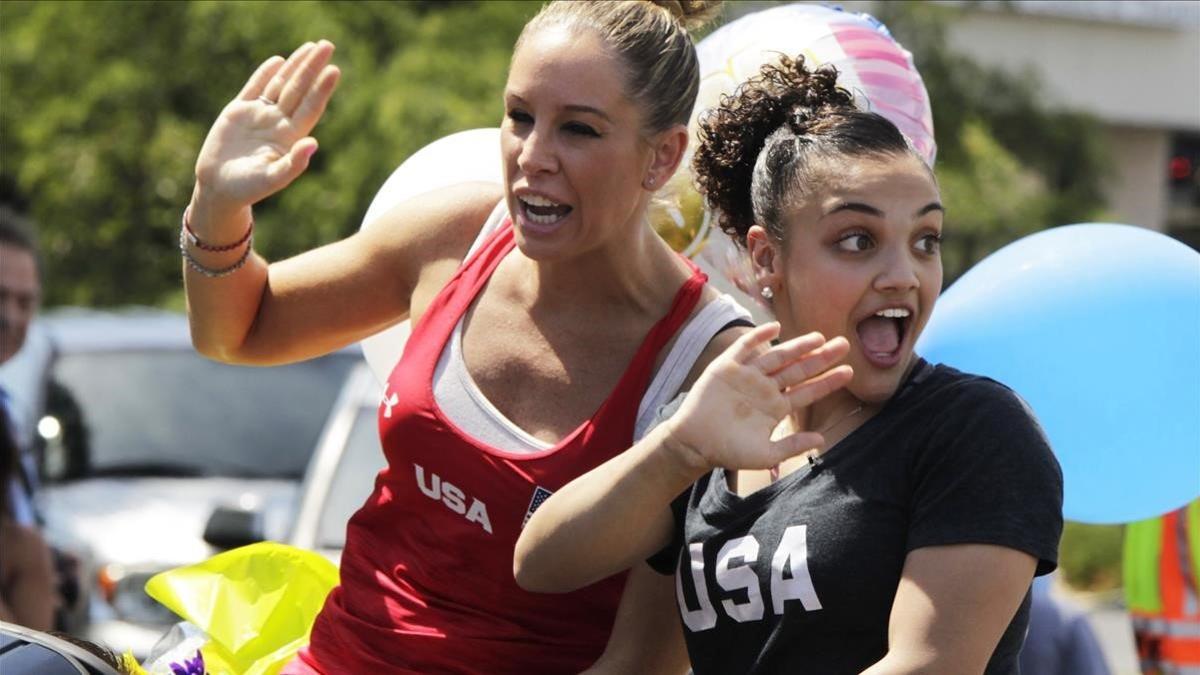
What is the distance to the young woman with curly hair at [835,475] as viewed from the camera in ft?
7.72

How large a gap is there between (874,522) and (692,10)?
3.94 ft

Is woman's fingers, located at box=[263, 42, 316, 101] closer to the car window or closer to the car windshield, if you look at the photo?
the car window

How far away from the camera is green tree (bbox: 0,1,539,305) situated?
1152 cm

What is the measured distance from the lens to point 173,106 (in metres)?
12.8

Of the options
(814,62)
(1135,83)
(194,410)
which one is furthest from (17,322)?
(1135,83)

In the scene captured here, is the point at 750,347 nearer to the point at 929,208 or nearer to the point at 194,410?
the point at 929,208

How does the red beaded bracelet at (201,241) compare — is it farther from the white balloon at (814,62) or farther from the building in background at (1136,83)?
the building in background at (1136,83)

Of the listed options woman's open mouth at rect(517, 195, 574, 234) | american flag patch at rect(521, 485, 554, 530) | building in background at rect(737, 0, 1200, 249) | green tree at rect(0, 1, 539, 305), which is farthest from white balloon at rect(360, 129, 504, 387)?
building in background at rect(737, 0, 1200, 249)

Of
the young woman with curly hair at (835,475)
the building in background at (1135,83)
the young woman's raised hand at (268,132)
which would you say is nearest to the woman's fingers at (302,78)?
the young woman's raised hand at (268,132)

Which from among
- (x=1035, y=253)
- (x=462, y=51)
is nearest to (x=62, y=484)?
(x=462, y=51)

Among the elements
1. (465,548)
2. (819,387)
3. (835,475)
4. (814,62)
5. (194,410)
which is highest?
(814,62)

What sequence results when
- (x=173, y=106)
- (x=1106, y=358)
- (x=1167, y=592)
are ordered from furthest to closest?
(x=173, y=106) → (x=1167, y=592) → (x=1106, y=358)

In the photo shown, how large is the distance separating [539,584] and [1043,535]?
0.74 metres

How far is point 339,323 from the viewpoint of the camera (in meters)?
3.55
